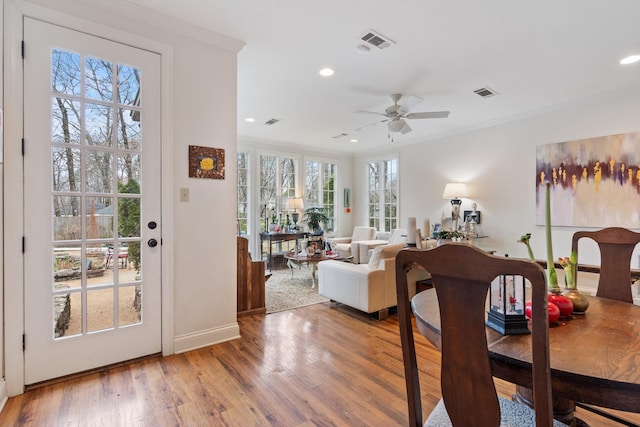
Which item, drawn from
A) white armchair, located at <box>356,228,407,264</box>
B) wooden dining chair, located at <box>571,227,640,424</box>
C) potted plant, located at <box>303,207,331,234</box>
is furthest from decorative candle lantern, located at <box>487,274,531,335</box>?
potted plant, located at <box>303,207,331,234</box>

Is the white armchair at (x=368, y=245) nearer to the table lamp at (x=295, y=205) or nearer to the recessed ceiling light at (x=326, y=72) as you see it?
the table lamp at (x=295, y=205)

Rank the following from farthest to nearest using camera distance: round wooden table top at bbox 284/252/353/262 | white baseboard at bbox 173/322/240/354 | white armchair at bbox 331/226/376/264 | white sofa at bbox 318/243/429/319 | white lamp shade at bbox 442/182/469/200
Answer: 1. white armchair at bbox 331/226/376/264
2. white lamp shade at bbox 442/182/469/200
3. round wooden table top at bbox 284/252/353/262
4. white sofa at bbox 318/243/429/319
5. white baseboard at bbox 173/322/240/354

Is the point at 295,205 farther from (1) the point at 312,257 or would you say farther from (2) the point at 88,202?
(2) the point at 88,202

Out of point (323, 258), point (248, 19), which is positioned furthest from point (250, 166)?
point (248, 19)

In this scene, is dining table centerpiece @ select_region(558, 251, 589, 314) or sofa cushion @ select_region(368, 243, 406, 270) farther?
sofa cushion @ select_region(368, 243, 406, 270)

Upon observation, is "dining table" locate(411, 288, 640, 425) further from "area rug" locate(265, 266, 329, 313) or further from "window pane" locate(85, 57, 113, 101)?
"area rug" locate(265, 266, 329, 313)

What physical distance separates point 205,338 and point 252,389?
2.71 ft

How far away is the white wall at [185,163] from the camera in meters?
2.33

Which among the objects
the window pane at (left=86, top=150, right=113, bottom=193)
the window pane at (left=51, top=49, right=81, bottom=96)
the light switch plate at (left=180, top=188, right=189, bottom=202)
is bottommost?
the light switch plate at (left=180, top=188, right=189, bottom=202)

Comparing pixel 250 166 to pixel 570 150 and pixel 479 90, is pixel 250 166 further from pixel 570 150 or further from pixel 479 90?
pixel 570 150

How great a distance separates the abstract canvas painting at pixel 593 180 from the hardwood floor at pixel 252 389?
307 centimetres

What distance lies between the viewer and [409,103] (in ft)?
11.7

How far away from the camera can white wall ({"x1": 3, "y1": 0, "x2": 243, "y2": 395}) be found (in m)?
2.33

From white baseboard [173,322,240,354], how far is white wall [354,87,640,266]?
4.33 m
